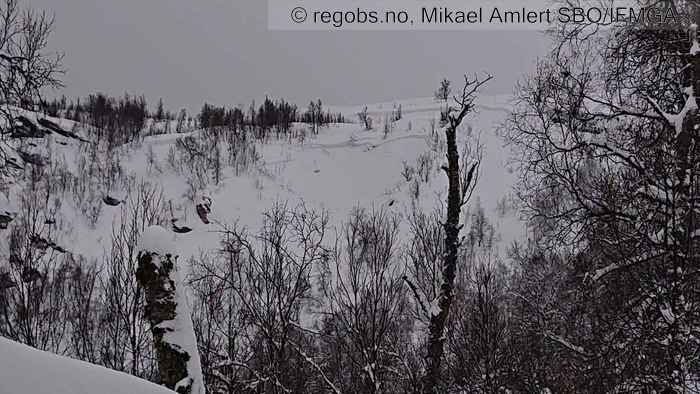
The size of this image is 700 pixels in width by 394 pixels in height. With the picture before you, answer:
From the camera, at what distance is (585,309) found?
7227mm

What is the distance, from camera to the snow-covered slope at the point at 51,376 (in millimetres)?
1374

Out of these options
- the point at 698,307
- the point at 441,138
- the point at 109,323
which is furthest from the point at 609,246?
the point at 441,138

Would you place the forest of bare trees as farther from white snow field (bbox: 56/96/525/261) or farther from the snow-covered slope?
white snow field (bbox: 56/96/525/261)

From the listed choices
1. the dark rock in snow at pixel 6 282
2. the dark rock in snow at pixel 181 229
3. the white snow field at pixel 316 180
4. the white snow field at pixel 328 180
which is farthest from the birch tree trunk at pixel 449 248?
the dark rock in snow at pixel 181 229

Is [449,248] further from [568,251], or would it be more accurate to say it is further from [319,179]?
[319,179]

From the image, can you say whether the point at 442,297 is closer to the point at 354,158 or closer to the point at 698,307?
the point at 698,307

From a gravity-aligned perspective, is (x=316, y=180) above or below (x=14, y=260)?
above

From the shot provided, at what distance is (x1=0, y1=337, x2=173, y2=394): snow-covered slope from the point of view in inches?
54.1

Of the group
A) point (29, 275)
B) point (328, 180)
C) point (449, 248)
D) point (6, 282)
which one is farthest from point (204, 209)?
point (449, 248)

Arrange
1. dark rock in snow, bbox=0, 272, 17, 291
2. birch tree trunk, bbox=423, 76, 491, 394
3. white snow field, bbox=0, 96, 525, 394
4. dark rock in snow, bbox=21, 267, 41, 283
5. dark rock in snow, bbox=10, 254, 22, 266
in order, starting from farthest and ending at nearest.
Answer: white snow field, bbox=0, 96, 525, 394 < dark rock in snow, bbox=21, 267, 41, 283 < dark rock in snow, bbox=10, 254, 22, 266 < dark rock in snow, bbox=0, 272, 17, 291 < birch tree trunk, bbox=423, 76, 491, 394

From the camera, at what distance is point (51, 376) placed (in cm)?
147

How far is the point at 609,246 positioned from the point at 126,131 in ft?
150

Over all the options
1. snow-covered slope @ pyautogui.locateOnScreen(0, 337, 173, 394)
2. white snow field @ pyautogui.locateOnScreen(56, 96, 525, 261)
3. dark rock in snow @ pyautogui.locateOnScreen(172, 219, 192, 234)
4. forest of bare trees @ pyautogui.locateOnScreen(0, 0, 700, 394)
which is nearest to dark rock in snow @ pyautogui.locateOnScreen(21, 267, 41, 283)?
forest of bare trees @ pyautogui.locateOnScreen(0, 0, 700, 394)

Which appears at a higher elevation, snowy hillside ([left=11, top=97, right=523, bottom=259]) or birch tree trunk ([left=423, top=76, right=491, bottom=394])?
snowy hillside ([left=11, top=97, right=523, bottom=259])
